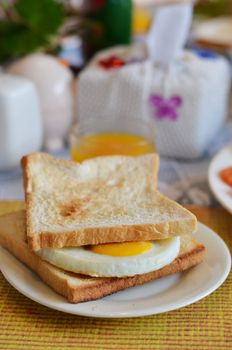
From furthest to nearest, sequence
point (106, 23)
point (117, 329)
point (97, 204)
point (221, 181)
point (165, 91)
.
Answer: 1. point (106, 23)
2. point (165, 91)
3. point (221, 181)
4. point (97, 204)
5. point (117, 329)

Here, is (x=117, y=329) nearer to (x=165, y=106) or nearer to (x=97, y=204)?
(x=97, y=204)

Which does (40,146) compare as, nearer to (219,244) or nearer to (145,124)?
(145,124)

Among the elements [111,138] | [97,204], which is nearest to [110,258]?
[97,204]

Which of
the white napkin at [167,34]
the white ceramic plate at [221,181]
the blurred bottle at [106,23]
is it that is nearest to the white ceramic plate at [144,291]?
the white ceramic plate at [221,181]

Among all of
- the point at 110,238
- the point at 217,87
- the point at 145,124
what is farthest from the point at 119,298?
the point at 217,87

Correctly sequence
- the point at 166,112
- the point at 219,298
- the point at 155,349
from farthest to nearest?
the point at 166,112 < the point at 219,298 < the point at 155,349

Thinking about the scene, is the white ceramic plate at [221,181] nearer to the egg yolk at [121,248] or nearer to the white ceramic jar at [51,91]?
the egg yolk at [121,248]
